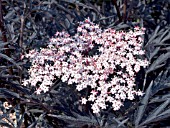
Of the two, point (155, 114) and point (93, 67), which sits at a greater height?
point (93, 67)

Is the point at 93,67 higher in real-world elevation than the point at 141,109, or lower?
higher

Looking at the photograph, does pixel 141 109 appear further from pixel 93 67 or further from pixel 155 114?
pixel 93 67

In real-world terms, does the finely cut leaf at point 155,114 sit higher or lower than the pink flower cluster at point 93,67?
lower

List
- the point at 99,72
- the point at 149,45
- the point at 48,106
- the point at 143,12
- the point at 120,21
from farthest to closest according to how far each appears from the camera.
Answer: the point at 143,12, the point at 120,21, the point at 149,45, the point at 48,106, the point at 99,72

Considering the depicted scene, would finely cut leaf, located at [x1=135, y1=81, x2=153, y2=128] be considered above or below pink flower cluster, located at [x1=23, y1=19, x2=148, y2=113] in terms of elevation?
below

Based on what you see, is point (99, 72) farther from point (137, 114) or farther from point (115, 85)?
point (137, 114)

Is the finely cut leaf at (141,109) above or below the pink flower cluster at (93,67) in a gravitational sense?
below

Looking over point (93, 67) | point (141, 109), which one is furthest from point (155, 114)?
point (93, 67)

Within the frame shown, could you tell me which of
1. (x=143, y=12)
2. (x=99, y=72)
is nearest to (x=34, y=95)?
(x=99, y=72)
